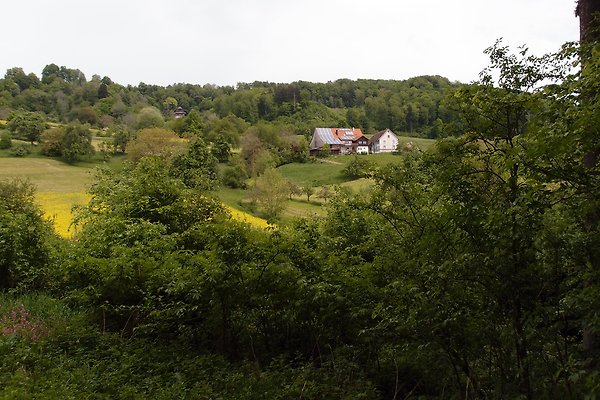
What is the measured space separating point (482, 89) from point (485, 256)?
1733mm

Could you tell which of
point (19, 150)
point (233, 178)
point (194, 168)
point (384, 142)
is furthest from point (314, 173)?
point (194, 168)

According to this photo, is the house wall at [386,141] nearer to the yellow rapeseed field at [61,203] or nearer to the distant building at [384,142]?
the distant building at [384,142]

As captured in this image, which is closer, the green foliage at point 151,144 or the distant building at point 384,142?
the green foliage at point 151,144

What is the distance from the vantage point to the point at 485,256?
404 centimetres

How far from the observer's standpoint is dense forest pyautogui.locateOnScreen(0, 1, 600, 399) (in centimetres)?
379

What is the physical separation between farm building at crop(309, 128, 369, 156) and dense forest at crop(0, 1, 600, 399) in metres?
83.6

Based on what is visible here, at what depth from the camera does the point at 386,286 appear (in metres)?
5.50

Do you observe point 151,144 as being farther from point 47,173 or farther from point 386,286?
point 386,286

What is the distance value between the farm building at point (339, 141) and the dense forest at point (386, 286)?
274 ft

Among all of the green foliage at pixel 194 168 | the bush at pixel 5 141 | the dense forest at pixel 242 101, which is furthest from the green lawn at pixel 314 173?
the bush at pixel 5 141

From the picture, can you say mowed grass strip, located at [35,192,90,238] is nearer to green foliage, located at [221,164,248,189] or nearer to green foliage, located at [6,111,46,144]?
green foliage, located at [221,164,248,189]

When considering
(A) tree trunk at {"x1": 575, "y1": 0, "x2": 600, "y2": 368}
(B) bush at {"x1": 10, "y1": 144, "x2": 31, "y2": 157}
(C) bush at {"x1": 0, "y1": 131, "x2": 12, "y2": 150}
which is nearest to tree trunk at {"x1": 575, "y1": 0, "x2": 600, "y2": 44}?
(A) tree trunk at {"x1": 575, "y1": 0, "x2": 600, "y2": 368}

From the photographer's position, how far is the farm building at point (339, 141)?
9556 centimetres

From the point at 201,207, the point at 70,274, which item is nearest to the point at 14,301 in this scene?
the point at 70,274
